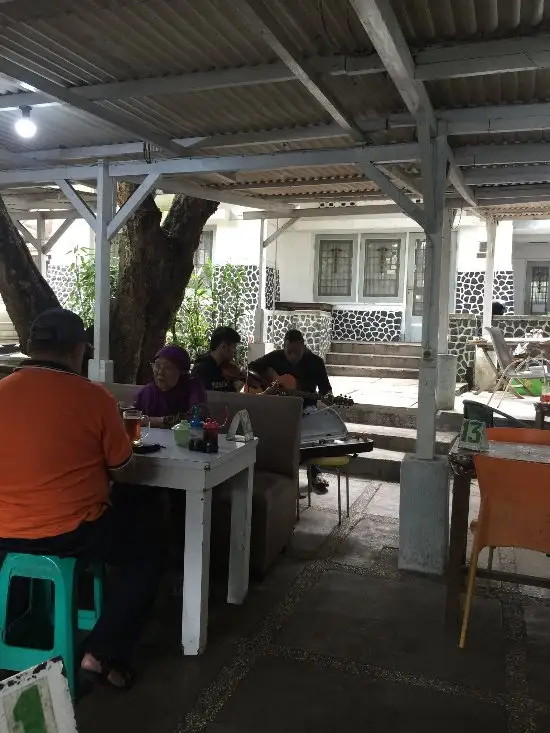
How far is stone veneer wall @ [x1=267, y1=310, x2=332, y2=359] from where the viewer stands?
12688 mm

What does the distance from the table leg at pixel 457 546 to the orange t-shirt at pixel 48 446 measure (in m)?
1.83

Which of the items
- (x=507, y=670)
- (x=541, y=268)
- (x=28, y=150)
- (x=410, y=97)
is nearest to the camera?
(x=507, y=670)

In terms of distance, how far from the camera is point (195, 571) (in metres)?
3.13

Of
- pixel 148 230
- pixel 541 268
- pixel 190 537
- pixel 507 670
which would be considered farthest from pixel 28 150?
pixel 541 268

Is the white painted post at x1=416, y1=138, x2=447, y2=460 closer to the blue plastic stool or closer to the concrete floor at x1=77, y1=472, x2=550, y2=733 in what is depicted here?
the concrete floor at x1=77, y1=472, x2=550, y2=733

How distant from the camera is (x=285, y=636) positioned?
336 cm

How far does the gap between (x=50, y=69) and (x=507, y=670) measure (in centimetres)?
439

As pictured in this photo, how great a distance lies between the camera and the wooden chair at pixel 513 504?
9.85 feet

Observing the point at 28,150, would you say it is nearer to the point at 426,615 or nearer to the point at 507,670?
the point at 426,615

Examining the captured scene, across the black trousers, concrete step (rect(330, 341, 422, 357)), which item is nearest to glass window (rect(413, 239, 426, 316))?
concrete step (rect(330, 341, 422, 357))

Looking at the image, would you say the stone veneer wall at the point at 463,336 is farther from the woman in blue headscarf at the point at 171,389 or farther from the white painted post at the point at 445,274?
the woman in blue headscarf at the point at 171,389

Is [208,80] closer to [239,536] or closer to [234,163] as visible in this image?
[234,163]

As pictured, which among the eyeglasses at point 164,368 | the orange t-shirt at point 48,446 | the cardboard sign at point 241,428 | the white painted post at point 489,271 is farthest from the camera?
the white painted post at point 489,271

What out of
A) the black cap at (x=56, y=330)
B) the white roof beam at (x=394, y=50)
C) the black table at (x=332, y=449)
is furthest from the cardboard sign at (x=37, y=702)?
the black table at (x=332, y=449)
